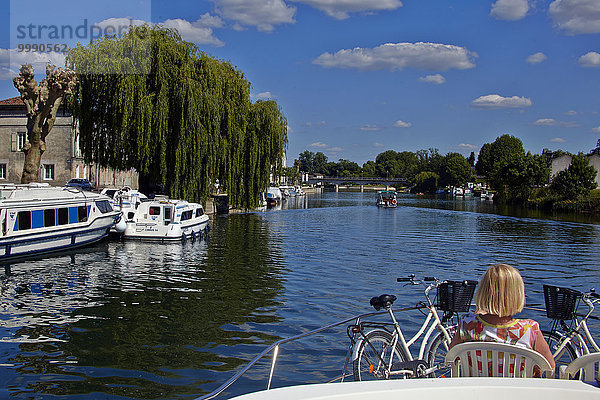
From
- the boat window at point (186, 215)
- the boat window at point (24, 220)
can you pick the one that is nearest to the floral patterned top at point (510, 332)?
the boat window at point (24, 220)

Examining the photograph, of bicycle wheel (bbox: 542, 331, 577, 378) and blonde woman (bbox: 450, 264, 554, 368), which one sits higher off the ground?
blonde woman (bbox: 450, 264, 554, 368)

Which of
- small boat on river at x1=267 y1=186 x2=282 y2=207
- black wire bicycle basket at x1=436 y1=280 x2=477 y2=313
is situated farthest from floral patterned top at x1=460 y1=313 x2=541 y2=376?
small boat on river at x1=267 y1=186 x2=282 y2=207

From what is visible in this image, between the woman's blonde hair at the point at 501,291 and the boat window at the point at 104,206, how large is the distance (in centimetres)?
2437

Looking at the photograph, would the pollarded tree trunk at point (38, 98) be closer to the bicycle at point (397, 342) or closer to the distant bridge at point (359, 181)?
the bicycle at point (397, 342)

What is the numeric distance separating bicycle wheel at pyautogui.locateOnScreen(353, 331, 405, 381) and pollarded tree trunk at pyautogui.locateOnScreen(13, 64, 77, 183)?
87.5ft

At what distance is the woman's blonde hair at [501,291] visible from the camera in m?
4.66

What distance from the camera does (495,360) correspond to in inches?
181

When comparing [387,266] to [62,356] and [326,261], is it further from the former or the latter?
[62,356]

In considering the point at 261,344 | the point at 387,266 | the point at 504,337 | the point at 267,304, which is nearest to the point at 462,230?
the point at 387,266

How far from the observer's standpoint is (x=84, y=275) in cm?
1841

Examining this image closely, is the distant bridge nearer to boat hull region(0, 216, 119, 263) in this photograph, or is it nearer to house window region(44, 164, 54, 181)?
house window region(44, 164, 54, 181)

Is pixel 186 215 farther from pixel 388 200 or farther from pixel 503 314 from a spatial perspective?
pixel 388 200

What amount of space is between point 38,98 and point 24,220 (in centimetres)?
909

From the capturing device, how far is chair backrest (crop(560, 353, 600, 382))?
4.38 m
